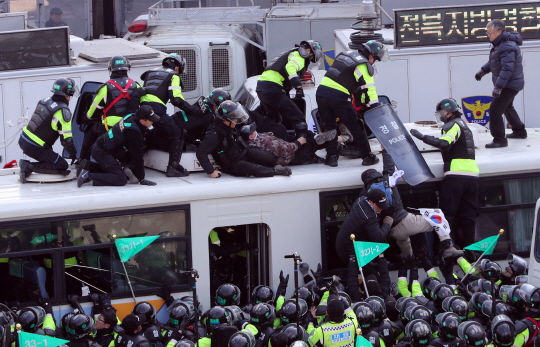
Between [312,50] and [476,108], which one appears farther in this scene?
[476,108]

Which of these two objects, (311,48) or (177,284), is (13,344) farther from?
(311,48)

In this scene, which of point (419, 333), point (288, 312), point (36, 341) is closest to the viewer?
point (36, 341)

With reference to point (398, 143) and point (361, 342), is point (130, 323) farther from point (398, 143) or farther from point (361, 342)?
point (398, 143)

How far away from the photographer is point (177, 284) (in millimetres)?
7898

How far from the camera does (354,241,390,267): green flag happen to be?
7.78 metres

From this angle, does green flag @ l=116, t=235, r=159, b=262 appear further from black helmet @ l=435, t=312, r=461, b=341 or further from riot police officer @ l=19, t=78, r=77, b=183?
black helmet @ l=435, t=312, r=461, b=341

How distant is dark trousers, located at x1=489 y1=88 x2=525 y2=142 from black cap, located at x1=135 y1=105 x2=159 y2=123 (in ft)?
13.5

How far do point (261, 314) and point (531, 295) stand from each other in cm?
245

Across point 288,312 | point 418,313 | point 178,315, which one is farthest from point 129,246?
point 418,313

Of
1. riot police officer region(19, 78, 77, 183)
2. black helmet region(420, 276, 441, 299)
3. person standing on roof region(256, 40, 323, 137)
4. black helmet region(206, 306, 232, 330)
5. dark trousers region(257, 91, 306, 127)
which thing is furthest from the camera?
dark trousers region(257, 91, 306, 127)

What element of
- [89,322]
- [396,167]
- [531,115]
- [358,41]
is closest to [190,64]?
[358,41]

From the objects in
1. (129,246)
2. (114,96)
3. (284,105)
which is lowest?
(129,246)

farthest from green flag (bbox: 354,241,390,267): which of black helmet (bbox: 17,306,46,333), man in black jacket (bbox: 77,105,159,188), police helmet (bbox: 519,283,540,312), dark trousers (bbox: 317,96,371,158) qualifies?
black helmet (bbox: 17,306,46,333)

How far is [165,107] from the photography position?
357 inches
